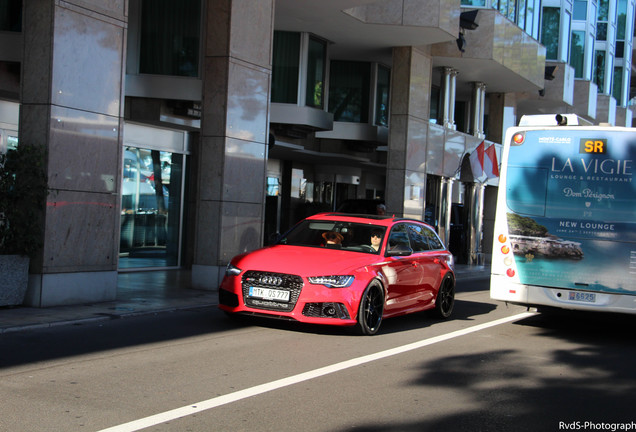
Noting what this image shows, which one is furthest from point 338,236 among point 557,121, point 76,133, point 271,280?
point 76,133

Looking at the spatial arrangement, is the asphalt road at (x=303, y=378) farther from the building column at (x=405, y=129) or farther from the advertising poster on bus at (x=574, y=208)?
the building column at (x=405, y=129)

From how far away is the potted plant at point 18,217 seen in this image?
10664mm

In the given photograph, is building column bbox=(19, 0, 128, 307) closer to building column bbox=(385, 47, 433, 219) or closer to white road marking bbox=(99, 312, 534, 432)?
white road marking bbox=(99, 312, 534, 432)

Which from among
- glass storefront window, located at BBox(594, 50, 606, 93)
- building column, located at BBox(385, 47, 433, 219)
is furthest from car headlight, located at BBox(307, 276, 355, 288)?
glass storefront window, located at BBox(594, 50, 606, 93)

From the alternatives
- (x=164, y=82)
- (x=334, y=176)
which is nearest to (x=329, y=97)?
(x=334, y=176)

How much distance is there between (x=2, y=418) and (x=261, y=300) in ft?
15.1

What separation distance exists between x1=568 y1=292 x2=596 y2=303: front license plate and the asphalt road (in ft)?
1.88

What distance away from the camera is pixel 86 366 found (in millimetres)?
7371

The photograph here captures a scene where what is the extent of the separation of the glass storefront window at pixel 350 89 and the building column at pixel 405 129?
2131 millimetres

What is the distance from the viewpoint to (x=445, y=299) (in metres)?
12.5

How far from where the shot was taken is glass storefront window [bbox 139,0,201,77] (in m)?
17.6

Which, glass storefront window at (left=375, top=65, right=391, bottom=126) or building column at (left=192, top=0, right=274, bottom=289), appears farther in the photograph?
glass storefront window at (left=375, top=65, right=391, bottom=126)

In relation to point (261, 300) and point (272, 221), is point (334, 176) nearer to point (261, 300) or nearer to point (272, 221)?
point (272, 221)

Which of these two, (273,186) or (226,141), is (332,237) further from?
(273,186)
